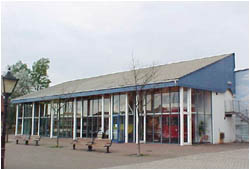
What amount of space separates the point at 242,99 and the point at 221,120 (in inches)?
138

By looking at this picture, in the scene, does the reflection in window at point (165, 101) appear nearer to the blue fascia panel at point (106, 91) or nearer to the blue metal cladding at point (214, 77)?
the blue fascia panel at point (106, 91)

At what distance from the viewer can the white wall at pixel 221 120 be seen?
81.0 feet

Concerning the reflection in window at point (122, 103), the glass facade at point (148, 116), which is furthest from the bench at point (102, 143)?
the reflection in window at point (122, 103)

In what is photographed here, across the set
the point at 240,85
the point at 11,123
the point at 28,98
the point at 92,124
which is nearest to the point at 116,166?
the point at 92,124

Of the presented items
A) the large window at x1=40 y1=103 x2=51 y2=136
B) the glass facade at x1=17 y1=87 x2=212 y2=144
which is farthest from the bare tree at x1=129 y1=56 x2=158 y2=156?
the large window at x1=40 y1=103 x2=51 y2=136

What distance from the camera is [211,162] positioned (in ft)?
40.9

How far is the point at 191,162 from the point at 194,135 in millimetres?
10725

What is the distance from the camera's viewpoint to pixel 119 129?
24.9 meters

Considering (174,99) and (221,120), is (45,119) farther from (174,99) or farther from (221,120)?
(221,120)

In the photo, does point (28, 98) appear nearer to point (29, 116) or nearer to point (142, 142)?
point (29, 116)

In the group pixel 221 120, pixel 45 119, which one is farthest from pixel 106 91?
pixel 45 119

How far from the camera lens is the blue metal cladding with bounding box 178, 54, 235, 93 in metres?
22.0

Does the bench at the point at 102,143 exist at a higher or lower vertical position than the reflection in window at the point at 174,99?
lower

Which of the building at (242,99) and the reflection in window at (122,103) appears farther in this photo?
the building at (242,99)
